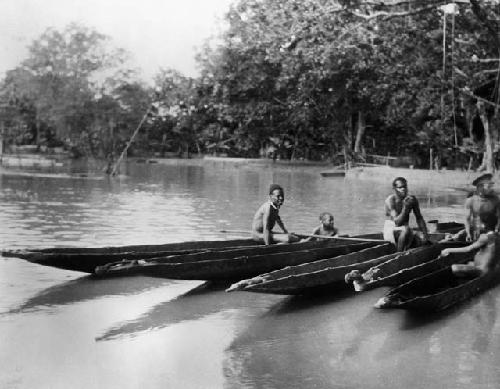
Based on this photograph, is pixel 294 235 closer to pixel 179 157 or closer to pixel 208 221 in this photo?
pixel 208 221

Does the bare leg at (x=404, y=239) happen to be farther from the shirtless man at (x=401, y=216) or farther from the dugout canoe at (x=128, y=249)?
the dugout canoe at (x=128, y=249)

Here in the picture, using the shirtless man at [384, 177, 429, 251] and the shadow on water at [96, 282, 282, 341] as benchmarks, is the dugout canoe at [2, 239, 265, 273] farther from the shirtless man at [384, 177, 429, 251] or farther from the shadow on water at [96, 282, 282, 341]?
the shirtless man at [384, 177, 429, 251]

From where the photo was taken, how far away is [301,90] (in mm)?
40812

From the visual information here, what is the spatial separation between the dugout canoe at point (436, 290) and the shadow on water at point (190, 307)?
65.7 inches

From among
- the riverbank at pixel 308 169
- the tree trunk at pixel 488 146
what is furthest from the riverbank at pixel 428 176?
the tree trunk at pixel 488 146

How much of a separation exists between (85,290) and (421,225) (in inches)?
160

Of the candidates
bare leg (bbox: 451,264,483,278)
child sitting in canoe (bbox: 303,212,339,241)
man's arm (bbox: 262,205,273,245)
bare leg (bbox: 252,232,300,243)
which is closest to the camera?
→ bare leg (bbox: 451,264,483,278)

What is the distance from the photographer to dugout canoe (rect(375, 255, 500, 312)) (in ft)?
22.7

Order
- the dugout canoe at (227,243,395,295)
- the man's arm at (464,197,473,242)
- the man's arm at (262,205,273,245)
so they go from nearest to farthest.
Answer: the dugout canoe at (227,243,395,295), the man's arm at (464,197,473,242), the man's arm at (262,205,273,245)

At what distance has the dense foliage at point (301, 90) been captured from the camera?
20328mm

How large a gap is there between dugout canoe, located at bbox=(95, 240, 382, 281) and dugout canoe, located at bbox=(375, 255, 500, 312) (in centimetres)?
148

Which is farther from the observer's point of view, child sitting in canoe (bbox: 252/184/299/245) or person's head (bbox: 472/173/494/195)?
child sitting in canoe (bbox: 252/184/299/245)

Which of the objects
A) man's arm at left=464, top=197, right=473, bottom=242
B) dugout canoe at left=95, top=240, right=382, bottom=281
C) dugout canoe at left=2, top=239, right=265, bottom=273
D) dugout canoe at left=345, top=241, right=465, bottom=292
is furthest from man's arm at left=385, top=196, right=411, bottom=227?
dugout canoe at left=2, top=239, right=265, bottom=273

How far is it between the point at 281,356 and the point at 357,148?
36552 millimetres
